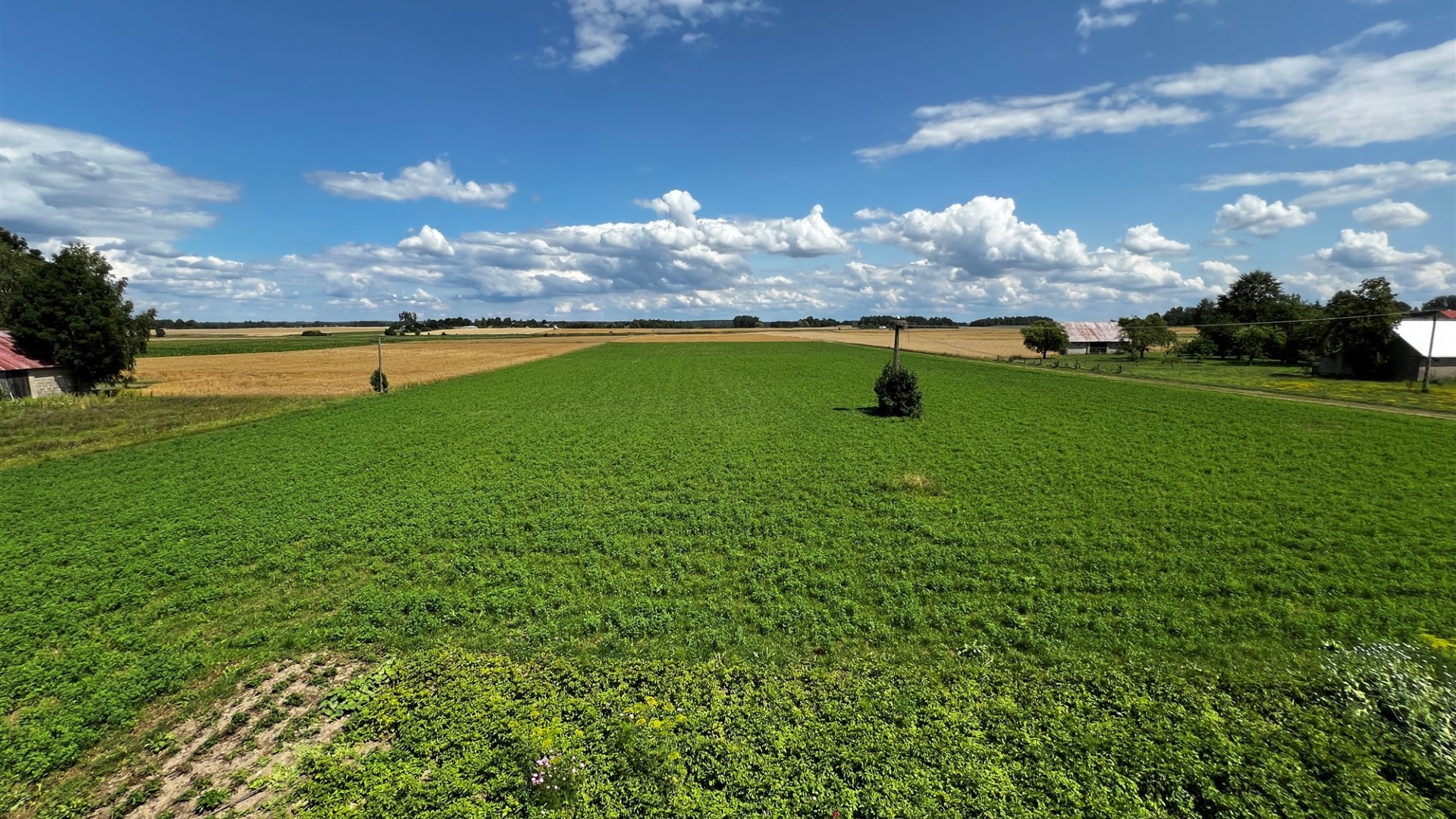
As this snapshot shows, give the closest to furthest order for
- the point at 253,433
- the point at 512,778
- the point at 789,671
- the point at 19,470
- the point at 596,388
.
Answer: the point at 512,778
the point at 789,671
the point at 19,470
the point at 253,433
the point at 596,388

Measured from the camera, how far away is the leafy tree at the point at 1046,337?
75.8m

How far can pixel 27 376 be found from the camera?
32219 mm

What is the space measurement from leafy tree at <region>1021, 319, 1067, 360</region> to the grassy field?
11105mm

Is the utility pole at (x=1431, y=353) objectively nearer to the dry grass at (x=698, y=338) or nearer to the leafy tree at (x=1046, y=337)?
the leafy tree at (x=1046, y=337)

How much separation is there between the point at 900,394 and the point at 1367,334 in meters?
45.1

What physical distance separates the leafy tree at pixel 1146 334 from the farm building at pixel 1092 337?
13.9m

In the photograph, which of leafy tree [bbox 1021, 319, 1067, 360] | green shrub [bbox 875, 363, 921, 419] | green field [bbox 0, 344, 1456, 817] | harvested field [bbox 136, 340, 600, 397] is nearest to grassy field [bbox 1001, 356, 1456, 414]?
Result: leafy tree [bbox 1021, 319, 1067, 360]

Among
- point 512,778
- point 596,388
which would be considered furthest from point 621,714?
point 596,388

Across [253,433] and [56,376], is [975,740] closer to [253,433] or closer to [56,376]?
[253,433]

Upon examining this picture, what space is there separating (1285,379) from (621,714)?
5673 centimetres

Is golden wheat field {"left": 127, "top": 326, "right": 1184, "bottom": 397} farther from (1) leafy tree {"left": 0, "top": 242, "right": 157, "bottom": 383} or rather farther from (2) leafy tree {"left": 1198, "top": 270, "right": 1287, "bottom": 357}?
(2) leafy tree {"left": 1198, "top": 270, "right": 1287, "bottom": 357}

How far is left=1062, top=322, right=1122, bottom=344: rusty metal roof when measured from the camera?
287 feet

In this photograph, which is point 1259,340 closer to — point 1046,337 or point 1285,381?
point 1046,337

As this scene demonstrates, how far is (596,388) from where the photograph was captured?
39969mm
